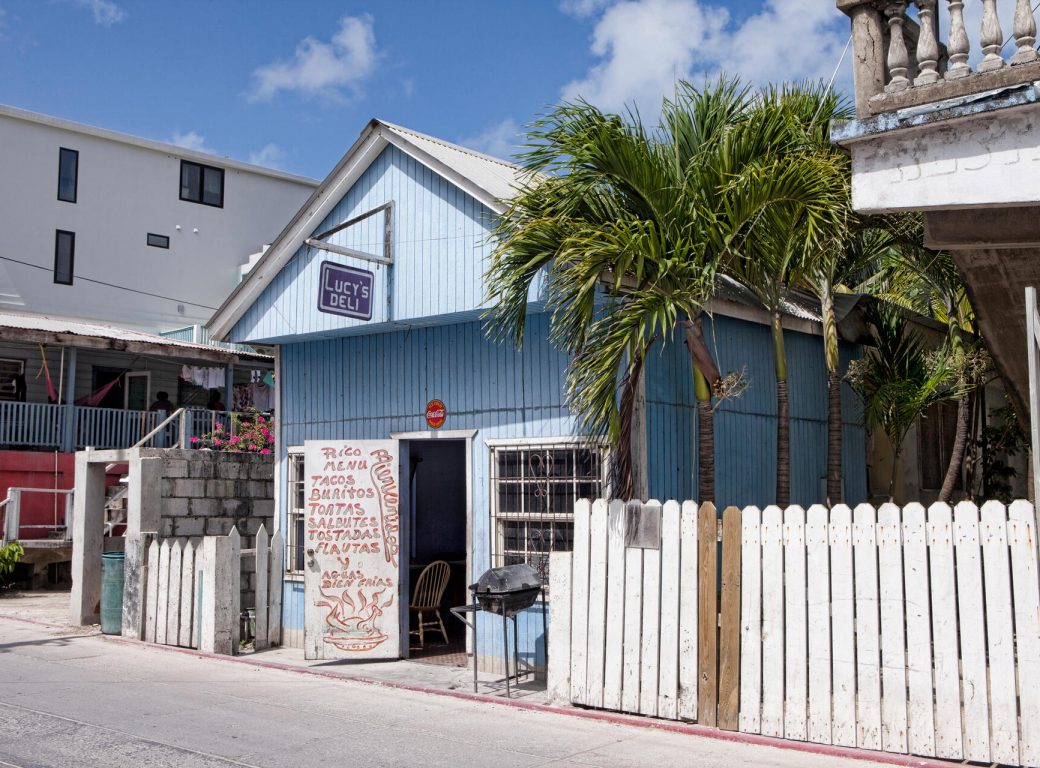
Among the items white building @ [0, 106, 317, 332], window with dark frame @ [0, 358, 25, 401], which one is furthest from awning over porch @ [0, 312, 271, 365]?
white building @ [0, 106, 317, 332]

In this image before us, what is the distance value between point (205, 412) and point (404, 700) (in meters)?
13.8

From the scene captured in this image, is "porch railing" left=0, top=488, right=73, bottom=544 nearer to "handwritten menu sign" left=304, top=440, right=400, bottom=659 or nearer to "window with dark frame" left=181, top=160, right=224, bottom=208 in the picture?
"handwritten menu sign" left=304, top=440, right=400, bottom=659

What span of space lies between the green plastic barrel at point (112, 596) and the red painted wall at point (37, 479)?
21.2ft

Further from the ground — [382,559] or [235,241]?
[235,241]

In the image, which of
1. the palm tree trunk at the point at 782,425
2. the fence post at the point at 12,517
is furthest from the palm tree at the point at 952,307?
the fence post at the point at 12,517

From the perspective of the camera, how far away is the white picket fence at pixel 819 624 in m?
6.28

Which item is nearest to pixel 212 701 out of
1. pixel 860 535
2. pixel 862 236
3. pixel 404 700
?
pixel 404 700

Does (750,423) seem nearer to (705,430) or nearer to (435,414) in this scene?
(705,430)

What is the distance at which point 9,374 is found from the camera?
904 inches

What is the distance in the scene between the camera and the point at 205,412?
21.2 metres

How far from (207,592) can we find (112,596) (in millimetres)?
2202

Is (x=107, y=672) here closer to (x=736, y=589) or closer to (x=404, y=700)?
(x=404, y=700)

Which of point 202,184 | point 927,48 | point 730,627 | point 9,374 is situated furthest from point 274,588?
point 202,184

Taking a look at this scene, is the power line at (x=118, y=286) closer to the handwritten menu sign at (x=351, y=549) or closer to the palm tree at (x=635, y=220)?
the handwritten menu sign at (x=351, y=549)
